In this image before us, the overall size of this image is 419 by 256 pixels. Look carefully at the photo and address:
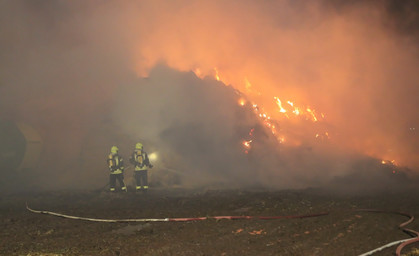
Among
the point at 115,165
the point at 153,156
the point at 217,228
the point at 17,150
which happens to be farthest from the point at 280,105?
the point at 17,150

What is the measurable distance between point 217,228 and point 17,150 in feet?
51.1

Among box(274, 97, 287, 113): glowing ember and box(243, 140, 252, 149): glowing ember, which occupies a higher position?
box(274, 97, 287, 113): glowing ember

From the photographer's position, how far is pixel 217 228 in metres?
6.61

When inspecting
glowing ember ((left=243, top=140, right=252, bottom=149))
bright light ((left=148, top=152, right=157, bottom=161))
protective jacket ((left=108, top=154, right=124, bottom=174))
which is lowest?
protective jacket ((left=108, top=154, right=124, bottom=174))

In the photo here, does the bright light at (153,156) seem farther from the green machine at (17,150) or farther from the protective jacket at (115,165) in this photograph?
the green machine at (17,150)

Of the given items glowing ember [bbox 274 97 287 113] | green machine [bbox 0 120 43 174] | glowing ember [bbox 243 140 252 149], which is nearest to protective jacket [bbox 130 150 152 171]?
glowing ember [bbox 243 140 252 149]

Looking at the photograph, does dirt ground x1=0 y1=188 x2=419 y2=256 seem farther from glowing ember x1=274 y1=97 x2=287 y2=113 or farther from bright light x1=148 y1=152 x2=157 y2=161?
glowing ember x1=274 y1=97 x2=287 y2=113

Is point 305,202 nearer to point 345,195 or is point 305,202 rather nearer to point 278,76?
point 345,195

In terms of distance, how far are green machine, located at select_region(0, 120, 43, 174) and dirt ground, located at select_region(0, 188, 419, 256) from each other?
750 cm

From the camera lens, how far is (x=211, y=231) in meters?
6.38

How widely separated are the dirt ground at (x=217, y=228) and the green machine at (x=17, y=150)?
750 centimetres

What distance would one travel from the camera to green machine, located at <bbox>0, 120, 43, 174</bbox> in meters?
17.5

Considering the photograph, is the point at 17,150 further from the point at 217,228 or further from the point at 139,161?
the point at 217,228

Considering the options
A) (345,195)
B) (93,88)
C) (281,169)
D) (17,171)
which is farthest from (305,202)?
(93,88)
